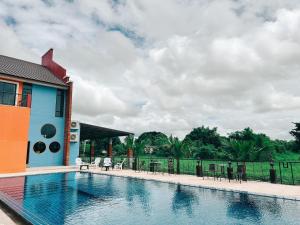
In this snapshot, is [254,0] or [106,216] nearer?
[106,216]

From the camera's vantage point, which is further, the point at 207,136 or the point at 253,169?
the point at 207,136

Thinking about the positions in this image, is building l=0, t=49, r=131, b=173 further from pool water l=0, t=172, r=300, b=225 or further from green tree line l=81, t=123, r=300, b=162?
pool water l=0, t=172, r=300, b=225

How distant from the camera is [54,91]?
2430 cm

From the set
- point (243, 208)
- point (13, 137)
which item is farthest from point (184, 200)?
point (13, 137)

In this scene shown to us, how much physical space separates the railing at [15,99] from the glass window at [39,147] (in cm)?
365

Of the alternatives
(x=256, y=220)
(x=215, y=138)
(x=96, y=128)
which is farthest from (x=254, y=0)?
(x=215, y=138)

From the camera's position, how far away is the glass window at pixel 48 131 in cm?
2300

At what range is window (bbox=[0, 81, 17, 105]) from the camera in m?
20.9

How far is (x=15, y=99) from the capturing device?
21422mm

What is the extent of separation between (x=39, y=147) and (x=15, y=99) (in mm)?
4630

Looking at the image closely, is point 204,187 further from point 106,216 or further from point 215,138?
point 215,138

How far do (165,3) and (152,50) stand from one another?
7.43 meters

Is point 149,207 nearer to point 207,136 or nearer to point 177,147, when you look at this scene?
point 177,147

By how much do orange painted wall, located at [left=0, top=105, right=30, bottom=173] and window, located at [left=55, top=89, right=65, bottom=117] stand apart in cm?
464
